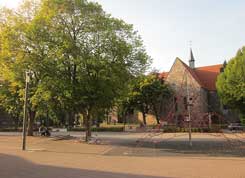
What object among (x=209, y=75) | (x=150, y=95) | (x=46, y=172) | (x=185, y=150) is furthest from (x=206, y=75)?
(x=46, y=172)

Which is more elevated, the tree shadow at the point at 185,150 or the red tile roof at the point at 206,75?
the red tile roof at the point at 206,75

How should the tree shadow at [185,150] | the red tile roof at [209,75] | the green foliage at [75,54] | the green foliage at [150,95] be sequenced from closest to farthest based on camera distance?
the tree shadow at [185,150] < the green foliage at [75,54] < the green foliage at [150,95] < the red tile roof at [209,75]

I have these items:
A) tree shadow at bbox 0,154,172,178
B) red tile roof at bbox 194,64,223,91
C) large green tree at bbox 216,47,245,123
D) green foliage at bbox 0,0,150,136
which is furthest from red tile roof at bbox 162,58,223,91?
tree shadow at bbox 0,154,172,178

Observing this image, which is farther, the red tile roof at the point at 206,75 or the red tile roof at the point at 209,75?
the red tile roof at the point at 209,75

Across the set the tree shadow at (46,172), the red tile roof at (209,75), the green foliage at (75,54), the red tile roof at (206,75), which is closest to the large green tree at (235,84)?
the red tile roof at (206,75)

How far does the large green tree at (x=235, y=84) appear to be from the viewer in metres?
56.9

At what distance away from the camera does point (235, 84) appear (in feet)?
190

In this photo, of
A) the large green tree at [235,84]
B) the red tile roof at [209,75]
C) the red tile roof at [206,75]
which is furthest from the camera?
the red tile roof at [209,75]

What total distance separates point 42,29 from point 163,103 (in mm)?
44572

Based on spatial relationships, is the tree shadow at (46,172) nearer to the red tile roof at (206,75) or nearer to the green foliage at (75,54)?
the green foliage at (75,54)

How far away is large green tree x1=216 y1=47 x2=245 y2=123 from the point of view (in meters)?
56.9

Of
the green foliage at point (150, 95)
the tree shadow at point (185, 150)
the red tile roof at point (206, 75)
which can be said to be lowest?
the tree shadow at point (185, 150)

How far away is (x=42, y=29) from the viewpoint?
29.8 m

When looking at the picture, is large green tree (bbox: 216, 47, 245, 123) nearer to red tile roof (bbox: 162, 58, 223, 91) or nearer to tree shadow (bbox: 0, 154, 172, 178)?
red tile roof (bbox: 162, 58, 223, 91)
